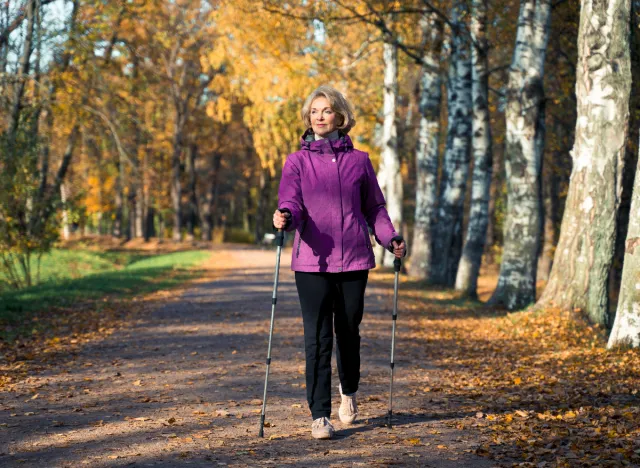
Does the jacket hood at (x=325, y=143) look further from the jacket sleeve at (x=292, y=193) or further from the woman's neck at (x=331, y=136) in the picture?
the jacket sleeve at (x=292, y=193)

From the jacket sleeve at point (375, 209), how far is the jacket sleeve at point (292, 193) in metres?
0.47

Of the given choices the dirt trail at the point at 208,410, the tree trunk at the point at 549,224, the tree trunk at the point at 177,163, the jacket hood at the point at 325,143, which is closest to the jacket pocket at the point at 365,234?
A: the jacket hood at the point at 325,143

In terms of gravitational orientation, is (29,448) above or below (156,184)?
below

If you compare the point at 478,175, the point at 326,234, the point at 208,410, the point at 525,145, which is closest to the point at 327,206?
the point at 326,234

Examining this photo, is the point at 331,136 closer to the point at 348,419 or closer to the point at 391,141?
the point at 348,419

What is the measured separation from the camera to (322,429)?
571 centimetres

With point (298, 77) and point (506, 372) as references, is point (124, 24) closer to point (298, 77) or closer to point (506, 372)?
point (298, 77)

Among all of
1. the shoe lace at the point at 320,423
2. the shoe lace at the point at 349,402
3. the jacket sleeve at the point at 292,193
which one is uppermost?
the jacket sleeve at the point at 292,193

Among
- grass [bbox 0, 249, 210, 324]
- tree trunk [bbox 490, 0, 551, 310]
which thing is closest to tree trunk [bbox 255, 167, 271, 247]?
grass [bbox 0, 249, 210, 324]

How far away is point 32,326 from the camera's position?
12.0 metres

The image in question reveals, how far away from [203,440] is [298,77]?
20.9 m

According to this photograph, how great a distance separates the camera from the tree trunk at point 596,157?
38.0 feet

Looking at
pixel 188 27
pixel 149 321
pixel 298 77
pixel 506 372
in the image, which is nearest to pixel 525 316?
pixel 506 372

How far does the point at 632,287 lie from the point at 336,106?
503cm
